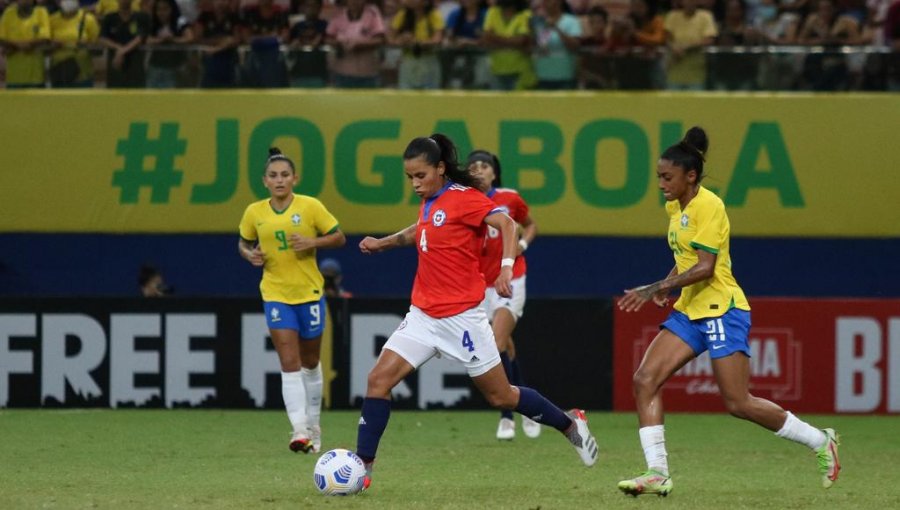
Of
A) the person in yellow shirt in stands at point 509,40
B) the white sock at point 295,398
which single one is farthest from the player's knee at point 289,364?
the person in yellow shirt in stands at point 509,40

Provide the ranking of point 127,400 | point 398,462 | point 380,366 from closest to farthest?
point 380,366, point 398,462, point 127,400

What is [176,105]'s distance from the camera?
59.7ft

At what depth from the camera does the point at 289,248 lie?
11.5 metres

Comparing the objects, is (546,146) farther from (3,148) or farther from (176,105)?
(3,148)

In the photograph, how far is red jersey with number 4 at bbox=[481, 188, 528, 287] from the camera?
12.2 m

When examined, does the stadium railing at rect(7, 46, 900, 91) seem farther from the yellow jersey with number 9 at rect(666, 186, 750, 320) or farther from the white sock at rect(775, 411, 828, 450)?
the white sock at rect(775, 411, 828, 450)

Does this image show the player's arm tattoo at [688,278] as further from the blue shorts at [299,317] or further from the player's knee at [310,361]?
the player's knee at [310,361]

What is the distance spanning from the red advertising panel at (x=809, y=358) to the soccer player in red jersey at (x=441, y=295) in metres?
6.62

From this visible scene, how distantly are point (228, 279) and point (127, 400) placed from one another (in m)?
3.98

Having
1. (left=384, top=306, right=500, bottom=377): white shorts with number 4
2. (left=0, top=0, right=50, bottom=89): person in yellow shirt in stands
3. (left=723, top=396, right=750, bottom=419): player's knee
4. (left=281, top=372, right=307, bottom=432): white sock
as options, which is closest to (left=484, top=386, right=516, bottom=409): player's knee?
(left=384, top=306, right=500, bottom=377): white shorts with number 4

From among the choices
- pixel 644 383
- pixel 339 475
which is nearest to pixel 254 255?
pixel 339 475

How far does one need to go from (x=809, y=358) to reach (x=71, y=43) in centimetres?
908

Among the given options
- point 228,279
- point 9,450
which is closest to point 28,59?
point 228,279

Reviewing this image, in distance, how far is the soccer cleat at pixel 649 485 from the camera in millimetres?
8734
